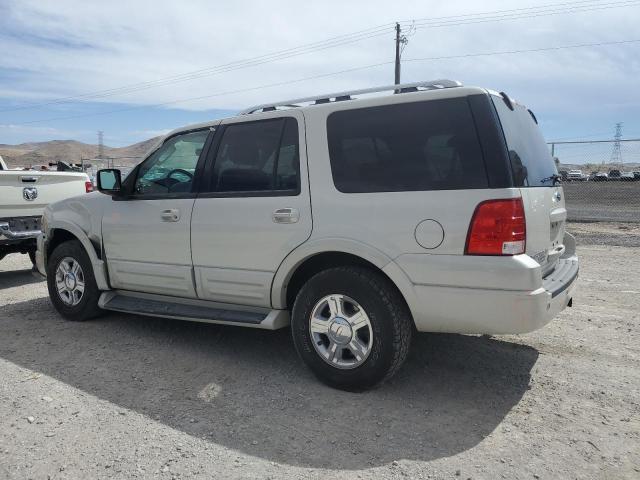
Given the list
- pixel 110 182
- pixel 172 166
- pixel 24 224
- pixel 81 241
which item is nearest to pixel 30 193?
pixel 24 224

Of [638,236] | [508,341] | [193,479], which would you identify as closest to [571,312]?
[508,341]

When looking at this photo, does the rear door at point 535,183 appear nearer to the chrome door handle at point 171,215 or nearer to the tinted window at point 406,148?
the tinted window at point 406,148

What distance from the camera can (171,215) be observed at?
439cm

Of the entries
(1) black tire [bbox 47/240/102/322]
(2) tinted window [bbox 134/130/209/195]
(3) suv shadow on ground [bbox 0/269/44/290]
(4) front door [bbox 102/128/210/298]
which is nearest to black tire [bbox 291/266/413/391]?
(4) front door [bbox 102/128/210/298]

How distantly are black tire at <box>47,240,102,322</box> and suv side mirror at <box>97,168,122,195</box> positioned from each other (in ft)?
2.55

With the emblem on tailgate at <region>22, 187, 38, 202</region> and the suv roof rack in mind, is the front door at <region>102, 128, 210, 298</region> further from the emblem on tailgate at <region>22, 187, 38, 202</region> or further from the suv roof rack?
the emblem on tailgate at <region>22, 187, 38, 202</region>

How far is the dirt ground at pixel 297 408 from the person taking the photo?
2.78 metres

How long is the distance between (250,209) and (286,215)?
343 millimetres

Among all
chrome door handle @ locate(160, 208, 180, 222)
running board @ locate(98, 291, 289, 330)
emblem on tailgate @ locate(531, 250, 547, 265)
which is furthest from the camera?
chrome door handle @ locate(160, 208, 180, 222)

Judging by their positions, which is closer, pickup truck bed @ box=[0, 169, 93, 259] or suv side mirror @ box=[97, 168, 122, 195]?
suv side mirror @ box=[97, 168, 122, 195]

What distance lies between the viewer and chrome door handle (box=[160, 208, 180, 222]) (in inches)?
171

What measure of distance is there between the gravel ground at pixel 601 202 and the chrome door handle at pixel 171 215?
38.4 feet

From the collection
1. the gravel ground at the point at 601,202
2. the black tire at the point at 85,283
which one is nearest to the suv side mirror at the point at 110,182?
the black tire at the point at 85,283

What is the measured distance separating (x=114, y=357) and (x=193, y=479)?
1.99 metres
